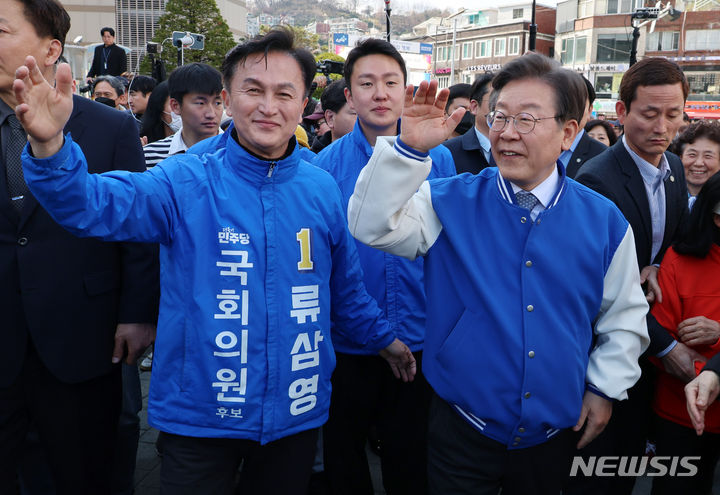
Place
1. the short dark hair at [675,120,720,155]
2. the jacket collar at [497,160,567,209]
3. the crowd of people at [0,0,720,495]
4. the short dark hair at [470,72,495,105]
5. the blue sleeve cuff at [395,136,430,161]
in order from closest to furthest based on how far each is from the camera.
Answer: the blue sleeve cuff at [395,136,430,161] → the crowd of people at [0,0,720,495] → the jacket collar at [497,160,567,209] → the short dark hair at [675,120,720,155] → the short dark hair at [470,72,495,105]

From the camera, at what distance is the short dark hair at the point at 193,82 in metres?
4.09

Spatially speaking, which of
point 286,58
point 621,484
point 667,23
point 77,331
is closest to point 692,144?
point 621,484

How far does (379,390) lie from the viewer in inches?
118

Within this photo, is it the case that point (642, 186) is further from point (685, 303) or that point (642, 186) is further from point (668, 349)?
point (668, 349)

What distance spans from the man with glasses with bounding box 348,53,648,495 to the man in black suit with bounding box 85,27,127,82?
43.2 ft

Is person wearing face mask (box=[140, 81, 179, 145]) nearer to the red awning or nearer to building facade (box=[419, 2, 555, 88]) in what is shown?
the red awning

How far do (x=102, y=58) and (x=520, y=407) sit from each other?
546 inches

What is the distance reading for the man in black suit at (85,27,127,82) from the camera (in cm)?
1341

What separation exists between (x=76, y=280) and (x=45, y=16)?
3.19ft

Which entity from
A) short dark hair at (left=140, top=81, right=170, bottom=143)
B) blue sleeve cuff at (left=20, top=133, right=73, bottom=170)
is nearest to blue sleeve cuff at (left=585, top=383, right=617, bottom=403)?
blue sleeve cuff at (left=20, top=133, right=73, bottom=170)

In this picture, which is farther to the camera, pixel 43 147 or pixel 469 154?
pixel 469 154

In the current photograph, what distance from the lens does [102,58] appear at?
44.2 feet

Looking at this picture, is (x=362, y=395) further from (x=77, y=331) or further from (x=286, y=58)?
(x=286, y=58)

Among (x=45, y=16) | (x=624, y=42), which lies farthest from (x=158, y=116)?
(x=624, y=42)
